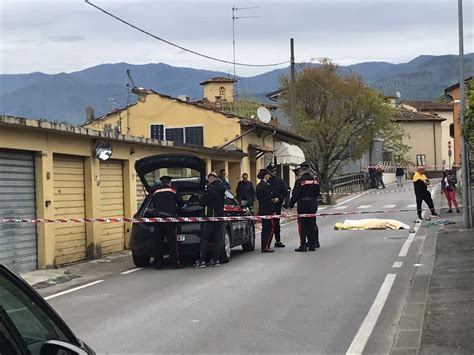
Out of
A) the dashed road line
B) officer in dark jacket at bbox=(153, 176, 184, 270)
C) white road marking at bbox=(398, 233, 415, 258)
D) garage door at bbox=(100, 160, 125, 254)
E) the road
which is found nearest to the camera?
the road

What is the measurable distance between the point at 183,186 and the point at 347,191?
32.7 metres

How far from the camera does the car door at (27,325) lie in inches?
115

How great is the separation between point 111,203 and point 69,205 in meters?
2.23

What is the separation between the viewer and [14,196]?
13.3 metres

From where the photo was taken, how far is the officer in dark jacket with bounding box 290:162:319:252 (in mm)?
15320

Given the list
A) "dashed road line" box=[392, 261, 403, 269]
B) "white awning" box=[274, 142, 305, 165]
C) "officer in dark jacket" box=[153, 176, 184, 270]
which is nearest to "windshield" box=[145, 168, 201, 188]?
"officer in dark jacket" box=[153, 176, 184, 270]

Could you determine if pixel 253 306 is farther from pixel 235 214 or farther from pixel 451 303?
pixel 235 214

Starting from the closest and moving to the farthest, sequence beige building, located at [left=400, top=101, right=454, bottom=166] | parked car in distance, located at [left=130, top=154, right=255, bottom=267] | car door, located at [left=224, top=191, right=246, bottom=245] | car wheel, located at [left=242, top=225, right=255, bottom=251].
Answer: parked car in distance, located at [left=130, top=154, right=255, bottom=267] < car door, located at [left=224, top=191, right=246, bottom=245] < car wheel, located at [left=242, top=225, right=255, bottom=251] < beige building, located at [left=400, top=101, right=454, bottom=166]

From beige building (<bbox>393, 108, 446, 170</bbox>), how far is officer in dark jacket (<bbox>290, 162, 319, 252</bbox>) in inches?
2823

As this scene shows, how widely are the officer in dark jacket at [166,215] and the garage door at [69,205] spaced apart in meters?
2.29

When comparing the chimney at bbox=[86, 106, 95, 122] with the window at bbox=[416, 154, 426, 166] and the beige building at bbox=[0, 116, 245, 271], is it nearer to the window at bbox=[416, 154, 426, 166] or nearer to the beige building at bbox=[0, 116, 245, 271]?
the beige building at bbox=[0, 116, 245, 271]

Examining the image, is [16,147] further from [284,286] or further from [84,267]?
[284,286]

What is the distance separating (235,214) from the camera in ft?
49.7

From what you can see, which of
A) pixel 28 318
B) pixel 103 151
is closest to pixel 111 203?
pixel 103 151
